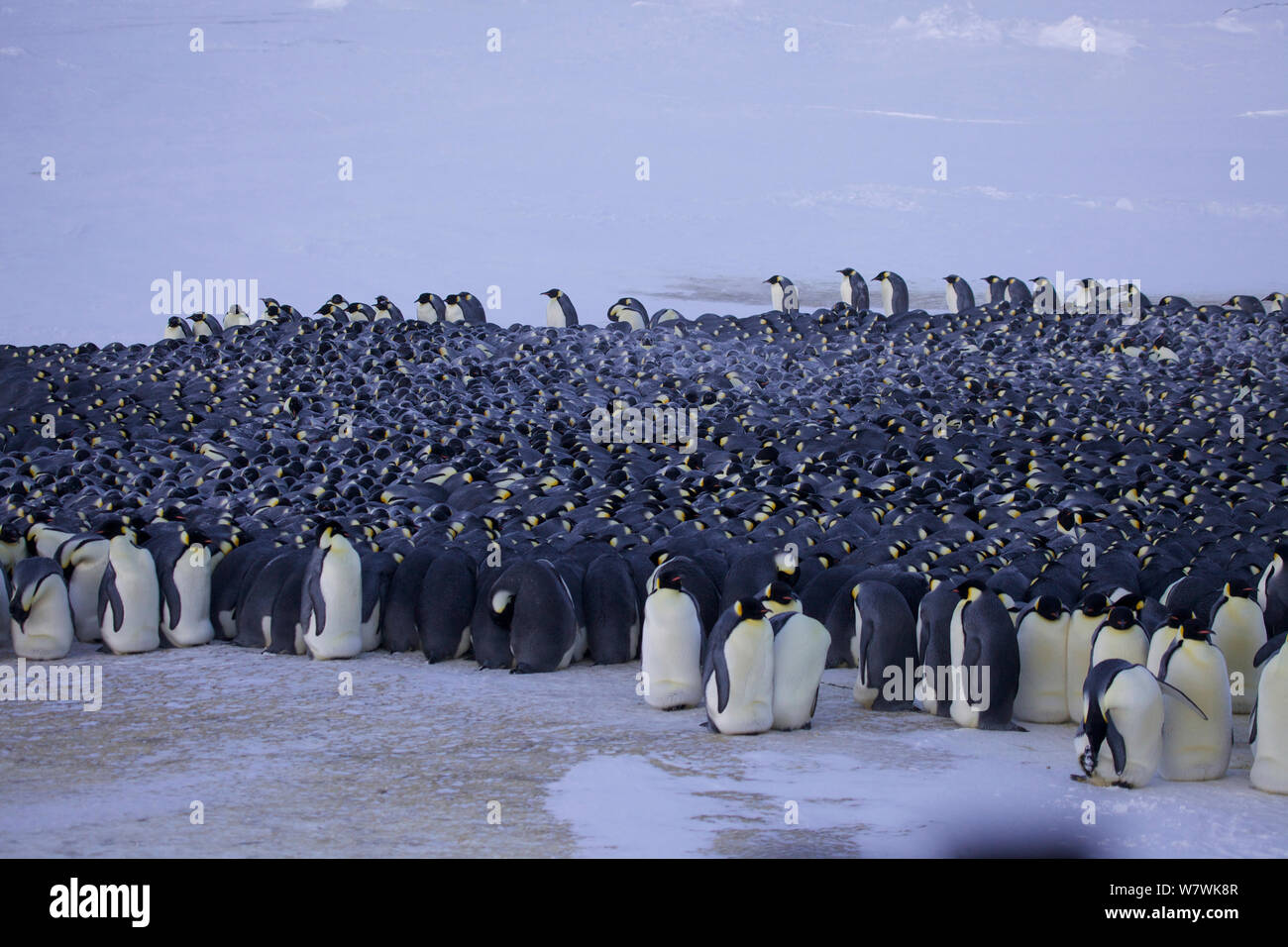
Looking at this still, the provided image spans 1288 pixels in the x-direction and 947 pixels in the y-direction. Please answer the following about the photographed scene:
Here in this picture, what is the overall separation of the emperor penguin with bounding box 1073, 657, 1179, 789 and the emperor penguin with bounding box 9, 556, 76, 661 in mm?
4532

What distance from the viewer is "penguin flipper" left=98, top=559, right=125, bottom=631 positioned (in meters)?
6.50

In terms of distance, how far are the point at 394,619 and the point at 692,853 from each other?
3.01 m

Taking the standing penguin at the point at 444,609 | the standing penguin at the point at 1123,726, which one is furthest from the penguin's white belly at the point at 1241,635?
the standing penguin at the point at 444,609

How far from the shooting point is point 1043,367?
490 inches

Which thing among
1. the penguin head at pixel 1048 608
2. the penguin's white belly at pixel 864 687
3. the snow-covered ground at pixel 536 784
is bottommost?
the snow-covered ground at pixel 536 784

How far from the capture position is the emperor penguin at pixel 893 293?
56.9ft

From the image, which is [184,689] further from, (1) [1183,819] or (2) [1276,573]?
(2) [1276,573]

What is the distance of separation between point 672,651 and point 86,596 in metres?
3.07

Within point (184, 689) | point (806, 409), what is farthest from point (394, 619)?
point (806, 409)

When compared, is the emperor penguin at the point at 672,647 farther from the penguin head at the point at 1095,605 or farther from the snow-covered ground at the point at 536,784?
the penguin head at the point at 1095,605

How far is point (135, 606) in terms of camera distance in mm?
6547

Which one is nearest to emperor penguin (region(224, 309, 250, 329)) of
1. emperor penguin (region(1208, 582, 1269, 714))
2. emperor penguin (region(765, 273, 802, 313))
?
emperor penguin (region(765, 273, 802, 313))

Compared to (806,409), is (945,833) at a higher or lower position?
lower

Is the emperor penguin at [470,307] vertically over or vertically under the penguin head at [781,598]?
over
